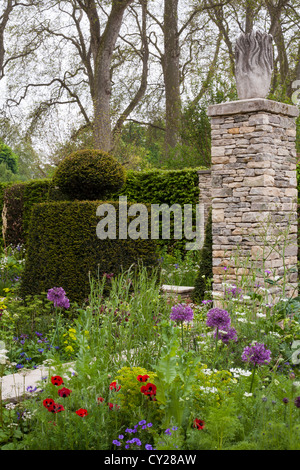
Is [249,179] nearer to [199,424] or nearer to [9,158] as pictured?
[199,424]

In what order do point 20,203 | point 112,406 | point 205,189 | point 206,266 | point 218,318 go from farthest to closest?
1. point 20,203
2. point 205,189
3. point 206,266
4. point 218,318
5. point 112,406

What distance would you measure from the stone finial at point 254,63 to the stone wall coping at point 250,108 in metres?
0.22

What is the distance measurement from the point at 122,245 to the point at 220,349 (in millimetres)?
2594

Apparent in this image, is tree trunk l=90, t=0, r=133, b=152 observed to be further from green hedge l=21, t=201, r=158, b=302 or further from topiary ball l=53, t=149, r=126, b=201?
green hedge l=21, t=201, r=158, b=302

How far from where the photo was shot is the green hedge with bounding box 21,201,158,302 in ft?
18.2

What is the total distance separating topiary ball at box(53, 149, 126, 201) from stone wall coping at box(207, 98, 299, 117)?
146 centimetres

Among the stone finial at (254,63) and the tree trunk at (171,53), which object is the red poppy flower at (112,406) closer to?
the stone finial at (254,63)

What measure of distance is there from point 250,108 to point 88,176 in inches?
84.5

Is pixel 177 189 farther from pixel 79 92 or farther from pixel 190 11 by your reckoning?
pixel 79 92

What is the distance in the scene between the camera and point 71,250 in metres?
5.61

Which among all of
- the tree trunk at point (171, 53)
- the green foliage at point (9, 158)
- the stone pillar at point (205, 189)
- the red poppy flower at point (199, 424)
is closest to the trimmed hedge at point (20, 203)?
the stone pillar at point (205, 189)

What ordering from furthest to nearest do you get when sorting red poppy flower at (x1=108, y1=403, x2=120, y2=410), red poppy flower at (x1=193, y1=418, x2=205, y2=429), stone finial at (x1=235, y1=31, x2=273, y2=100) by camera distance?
stone finial at (x1=235, y1=31, x2=273, y2=100)
red poppy flower at (x1=108, y1=403, x2=120, y2=410)
red poppy flower at (x1=193, y1=418, x2=205, y2=429)

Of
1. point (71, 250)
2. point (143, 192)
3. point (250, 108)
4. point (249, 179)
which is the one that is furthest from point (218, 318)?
point (143, 192)

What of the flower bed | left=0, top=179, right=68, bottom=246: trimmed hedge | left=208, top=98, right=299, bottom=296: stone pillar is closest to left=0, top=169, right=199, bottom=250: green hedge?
left=0, top=179, right=68, bottom=246: trimmed hedge
